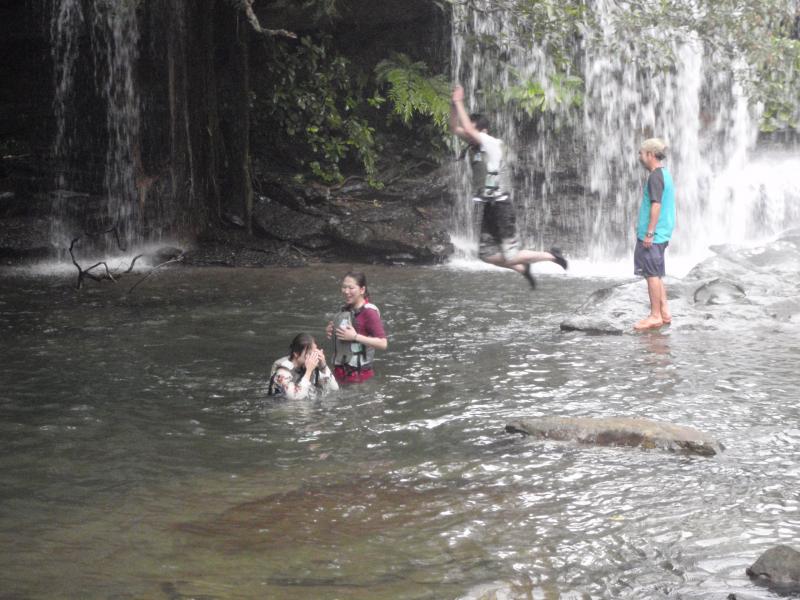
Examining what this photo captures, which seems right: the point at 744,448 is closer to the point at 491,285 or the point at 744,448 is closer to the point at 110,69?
the point at 491,285

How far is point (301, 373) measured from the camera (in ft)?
27.6

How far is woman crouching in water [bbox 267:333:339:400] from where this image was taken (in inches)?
323

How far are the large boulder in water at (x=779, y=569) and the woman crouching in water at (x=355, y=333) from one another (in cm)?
440

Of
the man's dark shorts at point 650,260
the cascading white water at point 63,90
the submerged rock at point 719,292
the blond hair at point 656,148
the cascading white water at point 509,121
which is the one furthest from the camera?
the cascading white water at point 509,121

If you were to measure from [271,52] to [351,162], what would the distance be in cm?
251

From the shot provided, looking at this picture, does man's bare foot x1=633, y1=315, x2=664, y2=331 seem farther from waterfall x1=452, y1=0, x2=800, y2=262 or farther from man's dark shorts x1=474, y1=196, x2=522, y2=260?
waterfall x1=452, y1=0, x2=800, y2=262

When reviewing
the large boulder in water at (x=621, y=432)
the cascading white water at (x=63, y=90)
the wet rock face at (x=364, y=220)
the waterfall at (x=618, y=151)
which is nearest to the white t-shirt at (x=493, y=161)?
the large boulder in water at (x=621, y=432)

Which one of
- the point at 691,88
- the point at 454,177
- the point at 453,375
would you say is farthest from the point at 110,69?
the point at 453,375

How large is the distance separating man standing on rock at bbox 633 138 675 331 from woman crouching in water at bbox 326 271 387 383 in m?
3.29

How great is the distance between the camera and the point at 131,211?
18.8 meters

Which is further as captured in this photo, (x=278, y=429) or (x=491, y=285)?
(x=491, y=285)

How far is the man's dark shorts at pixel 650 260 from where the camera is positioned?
410 inches

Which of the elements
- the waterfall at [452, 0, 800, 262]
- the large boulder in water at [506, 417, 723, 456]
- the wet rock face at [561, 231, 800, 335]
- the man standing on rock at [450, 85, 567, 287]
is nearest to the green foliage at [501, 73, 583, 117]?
the waterfall at [452, 0, 800, 262]

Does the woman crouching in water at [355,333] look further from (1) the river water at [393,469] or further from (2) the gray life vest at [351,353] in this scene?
(1) the river water at [393,469]
